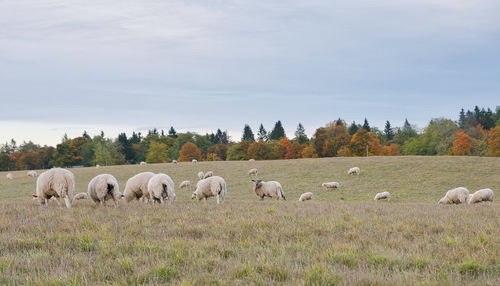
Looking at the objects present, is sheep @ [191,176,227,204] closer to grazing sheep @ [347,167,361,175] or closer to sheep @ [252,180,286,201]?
sheep @ [252,180,286,201]

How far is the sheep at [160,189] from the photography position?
16.0 meters

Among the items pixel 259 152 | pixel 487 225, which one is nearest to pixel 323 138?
pixel 259 152

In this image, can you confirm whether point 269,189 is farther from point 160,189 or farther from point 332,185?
point 332,185

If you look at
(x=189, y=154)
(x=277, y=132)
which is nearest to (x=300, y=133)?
(x=277, y=132)

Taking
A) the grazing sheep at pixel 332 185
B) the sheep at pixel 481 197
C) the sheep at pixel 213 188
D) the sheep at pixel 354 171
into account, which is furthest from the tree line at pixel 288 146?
the sheep at pixel 213 188

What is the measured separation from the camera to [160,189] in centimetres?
1600

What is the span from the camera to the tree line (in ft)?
271

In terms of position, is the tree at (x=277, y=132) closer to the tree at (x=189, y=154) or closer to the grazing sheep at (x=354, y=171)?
the tree at (x=189, y=154)

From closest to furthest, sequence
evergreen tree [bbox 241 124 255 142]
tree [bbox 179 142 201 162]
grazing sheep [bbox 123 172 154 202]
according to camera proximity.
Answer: grazing sheep [bbox 123 172 154 202]
tree [bbox 179 142 201 162]
evergreen tree [bbox 241 124 255 142]

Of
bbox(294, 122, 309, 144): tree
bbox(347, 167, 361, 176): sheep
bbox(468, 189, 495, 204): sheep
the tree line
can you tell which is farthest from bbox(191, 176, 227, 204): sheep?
bbox(294, 122, 309, 144): tree

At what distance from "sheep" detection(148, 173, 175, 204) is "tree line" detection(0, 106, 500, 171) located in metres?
70.6

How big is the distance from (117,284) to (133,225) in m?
4.28

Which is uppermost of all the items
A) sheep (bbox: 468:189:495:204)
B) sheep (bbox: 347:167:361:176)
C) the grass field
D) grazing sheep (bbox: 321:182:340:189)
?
the grass field

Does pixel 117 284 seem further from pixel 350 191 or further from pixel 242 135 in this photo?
pixel 242 135
